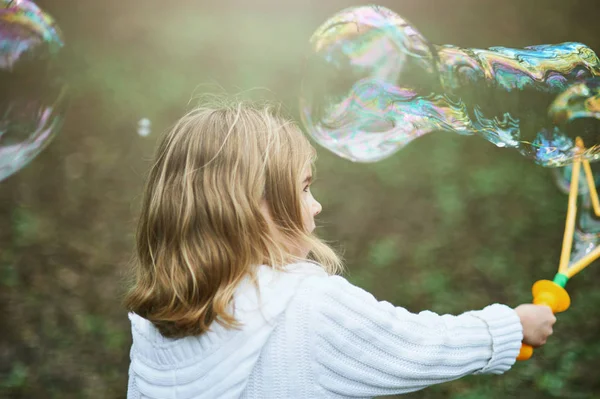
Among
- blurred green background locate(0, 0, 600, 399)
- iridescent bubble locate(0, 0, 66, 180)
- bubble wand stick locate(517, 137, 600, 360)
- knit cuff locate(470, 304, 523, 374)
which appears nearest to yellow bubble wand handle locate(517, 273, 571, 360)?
bubble wand stick locate(517, 137, 600, 360)

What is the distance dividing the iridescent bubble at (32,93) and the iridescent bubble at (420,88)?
1035 mm

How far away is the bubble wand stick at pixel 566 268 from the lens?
1.42m

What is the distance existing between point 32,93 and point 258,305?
2.06 metres

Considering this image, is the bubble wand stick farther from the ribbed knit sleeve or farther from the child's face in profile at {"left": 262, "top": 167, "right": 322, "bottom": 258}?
the child's face in profile at {"left": 262, "top": 167, "right": 322, "bottom": 258}

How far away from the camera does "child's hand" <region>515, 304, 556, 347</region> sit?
131 centimetres

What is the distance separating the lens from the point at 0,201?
3.65 m

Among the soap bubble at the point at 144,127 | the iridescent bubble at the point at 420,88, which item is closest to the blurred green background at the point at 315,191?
the soap bubble at the point at 144,127

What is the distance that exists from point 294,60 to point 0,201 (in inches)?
68.2

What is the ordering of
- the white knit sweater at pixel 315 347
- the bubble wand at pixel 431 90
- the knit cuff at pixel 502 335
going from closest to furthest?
the white knit sweater at pixel 315 347, the knit cuff at pixel 502 335, the bubble wand at pixel 431 90

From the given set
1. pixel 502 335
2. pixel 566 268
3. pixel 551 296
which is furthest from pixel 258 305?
pixel 566 268

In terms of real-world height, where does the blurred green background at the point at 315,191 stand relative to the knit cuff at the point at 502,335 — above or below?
below

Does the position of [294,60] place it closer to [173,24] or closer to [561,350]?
[173,24]

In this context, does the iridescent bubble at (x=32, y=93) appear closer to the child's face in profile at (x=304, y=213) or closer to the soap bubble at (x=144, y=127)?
the soap bubble at (x=144, y=127)

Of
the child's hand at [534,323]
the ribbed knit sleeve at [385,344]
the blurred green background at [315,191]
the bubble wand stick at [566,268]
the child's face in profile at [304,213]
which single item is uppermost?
the child's face in profile at [304,213]
